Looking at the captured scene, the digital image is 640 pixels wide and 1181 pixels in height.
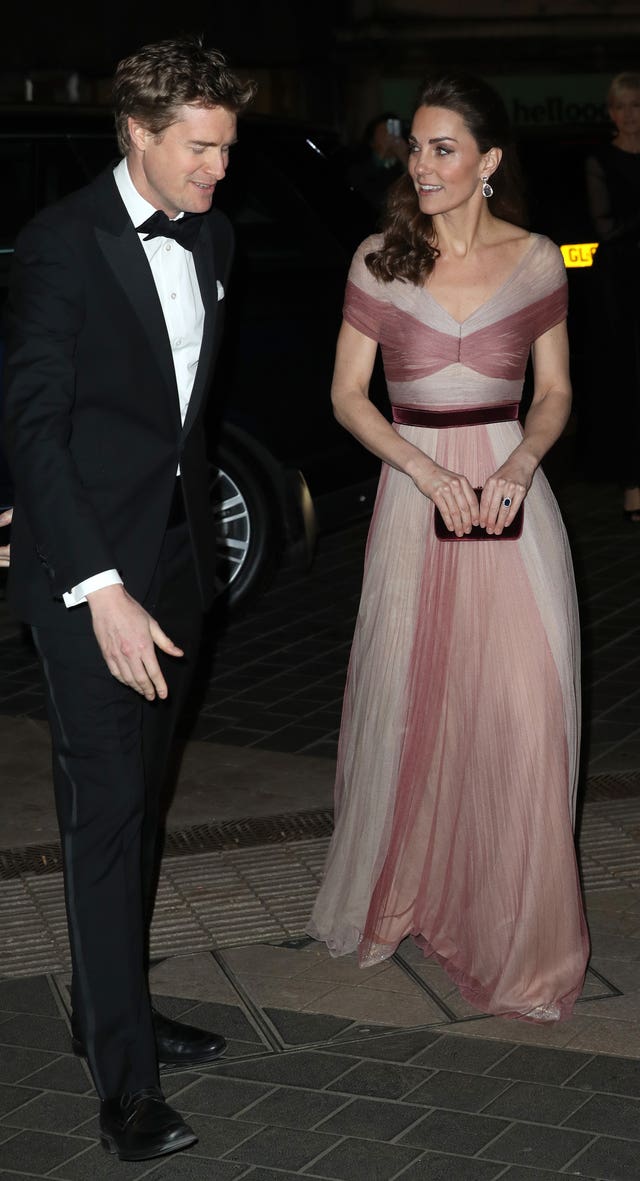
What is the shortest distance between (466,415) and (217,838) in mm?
1845

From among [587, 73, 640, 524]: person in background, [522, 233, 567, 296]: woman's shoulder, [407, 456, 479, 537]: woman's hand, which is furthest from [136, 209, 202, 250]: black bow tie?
[587, 73, 640, 524]: person in background

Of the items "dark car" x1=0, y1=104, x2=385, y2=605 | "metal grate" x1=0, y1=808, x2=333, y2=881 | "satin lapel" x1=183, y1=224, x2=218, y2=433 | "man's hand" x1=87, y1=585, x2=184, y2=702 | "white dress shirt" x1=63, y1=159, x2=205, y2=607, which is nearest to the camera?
"man's hand" x1=87, y1=585, x2=184, y2=702

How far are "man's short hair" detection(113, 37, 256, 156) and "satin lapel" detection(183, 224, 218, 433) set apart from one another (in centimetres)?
30

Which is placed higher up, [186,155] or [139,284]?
[186,155]

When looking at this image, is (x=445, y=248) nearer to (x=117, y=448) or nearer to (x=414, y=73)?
(x=117, y=448)

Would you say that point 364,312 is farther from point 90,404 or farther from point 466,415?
point 90,404

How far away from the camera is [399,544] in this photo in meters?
4.25

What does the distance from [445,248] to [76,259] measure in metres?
1.15

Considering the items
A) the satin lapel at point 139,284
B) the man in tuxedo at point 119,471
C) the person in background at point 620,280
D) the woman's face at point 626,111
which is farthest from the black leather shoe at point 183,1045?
the woman's face at point 626,111

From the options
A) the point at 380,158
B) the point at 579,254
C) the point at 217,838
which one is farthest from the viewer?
the point at 380,158

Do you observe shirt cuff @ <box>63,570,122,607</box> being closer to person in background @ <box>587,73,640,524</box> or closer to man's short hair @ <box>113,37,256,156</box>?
man's short hair @ <box>113,37,256,156</box>

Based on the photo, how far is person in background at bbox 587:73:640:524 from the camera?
30.6 ft

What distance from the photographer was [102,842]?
3443mm

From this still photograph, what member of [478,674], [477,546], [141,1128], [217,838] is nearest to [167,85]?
[477,546]
